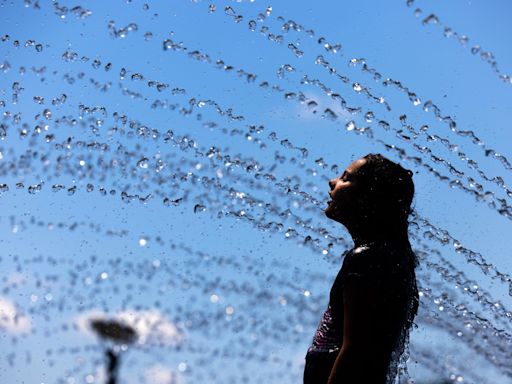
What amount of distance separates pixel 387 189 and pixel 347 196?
16 cm

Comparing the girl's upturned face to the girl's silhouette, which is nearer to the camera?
the girl's silhouette

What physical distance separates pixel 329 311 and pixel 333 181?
2.01 feet

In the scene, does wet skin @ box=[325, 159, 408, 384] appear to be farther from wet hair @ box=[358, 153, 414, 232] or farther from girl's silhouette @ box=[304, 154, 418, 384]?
wet hair @ box=[358, 153, 414, 232]

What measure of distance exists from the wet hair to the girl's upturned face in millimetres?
29

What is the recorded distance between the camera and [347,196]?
3043 millimetres

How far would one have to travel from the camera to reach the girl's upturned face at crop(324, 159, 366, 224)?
9.95ft

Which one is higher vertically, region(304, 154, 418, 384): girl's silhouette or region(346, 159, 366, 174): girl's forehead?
region(346, 159, 366, 174): girl's forehead

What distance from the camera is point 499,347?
7133 mm

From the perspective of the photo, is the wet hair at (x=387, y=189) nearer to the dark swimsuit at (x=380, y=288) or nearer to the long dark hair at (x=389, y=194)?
the long dark hair at (x=389, y=194)

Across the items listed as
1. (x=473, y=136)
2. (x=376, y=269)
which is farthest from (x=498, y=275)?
(x=376, y=269)

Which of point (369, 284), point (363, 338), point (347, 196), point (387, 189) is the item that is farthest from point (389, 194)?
point (363, 338)

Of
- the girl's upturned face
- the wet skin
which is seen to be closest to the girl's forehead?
the girl's upturned face

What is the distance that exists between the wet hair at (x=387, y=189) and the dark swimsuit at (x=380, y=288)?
16cm

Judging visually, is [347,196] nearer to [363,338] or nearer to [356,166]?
[356,166]
